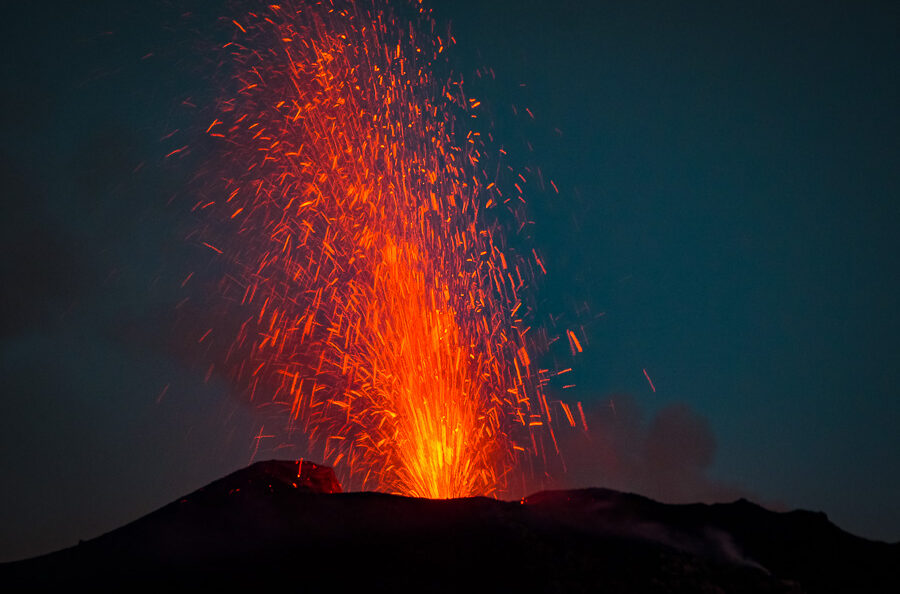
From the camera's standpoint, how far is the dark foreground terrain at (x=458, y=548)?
1146cm

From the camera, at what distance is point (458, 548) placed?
1226 cm

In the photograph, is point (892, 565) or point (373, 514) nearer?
point (373, 514)

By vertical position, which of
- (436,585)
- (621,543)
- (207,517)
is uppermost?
(207,517)

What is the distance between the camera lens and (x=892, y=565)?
49.8 feet

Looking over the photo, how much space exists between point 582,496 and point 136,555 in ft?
32.1

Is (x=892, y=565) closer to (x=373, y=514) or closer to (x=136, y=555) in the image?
(x=373, y=514)

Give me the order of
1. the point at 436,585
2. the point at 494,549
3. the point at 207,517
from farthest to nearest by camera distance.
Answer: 1. the point at 207,517
2. the point at 494,549
3. the point at 436,585

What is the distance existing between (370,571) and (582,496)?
529 cm

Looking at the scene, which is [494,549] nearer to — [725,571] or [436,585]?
[436,585]

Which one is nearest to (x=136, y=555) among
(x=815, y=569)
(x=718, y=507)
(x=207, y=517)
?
(x=207, y=517)

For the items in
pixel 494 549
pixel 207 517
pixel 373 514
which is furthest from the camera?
pixel 207 517

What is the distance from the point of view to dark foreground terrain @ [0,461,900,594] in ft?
37.6

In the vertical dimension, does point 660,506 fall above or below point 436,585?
above

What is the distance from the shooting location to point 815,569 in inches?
578
